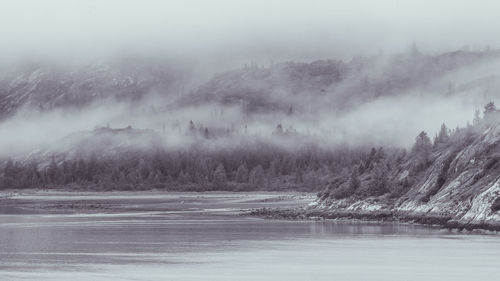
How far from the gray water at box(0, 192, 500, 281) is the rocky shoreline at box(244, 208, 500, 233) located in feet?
14.8

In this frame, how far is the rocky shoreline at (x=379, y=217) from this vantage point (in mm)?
120375

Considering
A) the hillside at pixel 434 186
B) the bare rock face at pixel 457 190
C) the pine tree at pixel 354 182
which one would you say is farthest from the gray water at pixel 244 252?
the pine tree at pixel 354 182

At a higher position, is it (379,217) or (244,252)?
(379,217)

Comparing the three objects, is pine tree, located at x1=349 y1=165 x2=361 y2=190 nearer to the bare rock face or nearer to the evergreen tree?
the bare rock face

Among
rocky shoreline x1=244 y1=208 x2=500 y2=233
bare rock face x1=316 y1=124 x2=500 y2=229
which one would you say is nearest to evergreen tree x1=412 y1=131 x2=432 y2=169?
bare rock face x1=316 y1=124 x2=500 y2=229

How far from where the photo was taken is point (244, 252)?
97.9 metres

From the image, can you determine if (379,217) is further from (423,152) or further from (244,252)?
(244,252)

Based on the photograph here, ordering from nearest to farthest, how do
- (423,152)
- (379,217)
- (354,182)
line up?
(379,217) < (423,152) < (354,182)

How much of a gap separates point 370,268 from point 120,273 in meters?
26.2

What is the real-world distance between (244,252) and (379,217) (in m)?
58.8

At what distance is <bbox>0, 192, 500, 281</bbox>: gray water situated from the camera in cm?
7706

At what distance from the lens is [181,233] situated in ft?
415

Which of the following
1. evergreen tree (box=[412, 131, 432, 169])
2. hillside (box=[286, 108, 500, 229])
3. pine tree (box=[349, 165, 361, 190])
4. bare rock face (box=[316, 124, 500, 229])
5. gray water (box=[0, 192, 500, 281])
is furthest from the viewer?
pine tree (box=[349, 165, 361, 190])

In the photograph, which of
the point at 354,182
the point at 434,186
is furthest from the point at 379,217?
the point at 354,182
